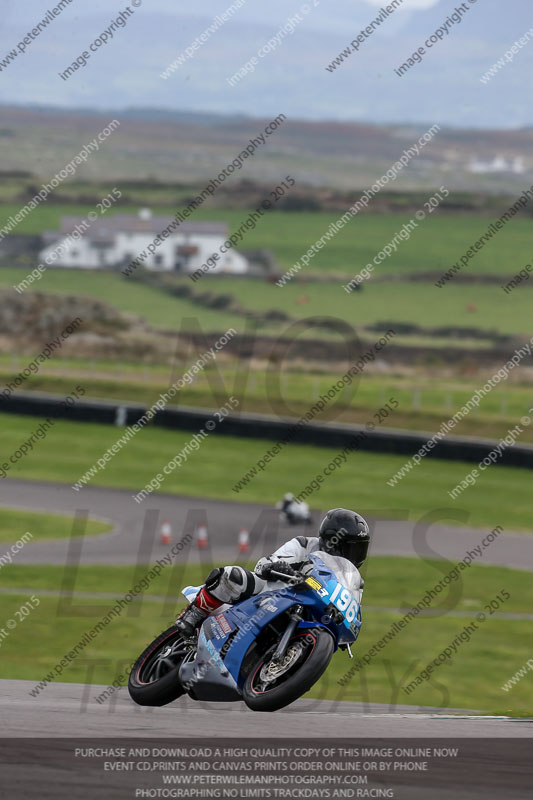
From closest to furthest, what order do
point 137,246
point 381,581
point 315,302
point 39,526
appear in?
1. point 381,581
2. point 39,526
3. point 315,302
4. point 137,246

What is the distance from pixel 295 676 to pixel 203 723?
710 millimetres

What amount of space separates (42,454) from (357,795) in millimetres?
23492

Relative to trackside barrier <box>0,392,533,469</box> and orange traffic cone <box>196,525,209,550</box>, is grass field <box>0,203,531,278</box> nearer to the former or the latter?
trackside barrier <box>0,392,533,469</box>

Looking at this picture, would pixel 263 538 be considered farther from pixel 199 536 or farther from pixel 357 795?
pixel 357 795

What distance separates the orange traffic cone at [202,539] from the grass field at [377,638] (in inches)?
54.0

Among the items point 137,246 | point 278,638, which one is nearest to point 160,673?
point 278,638

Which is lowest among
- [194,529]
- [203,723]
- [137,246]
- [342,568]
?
[137,246]

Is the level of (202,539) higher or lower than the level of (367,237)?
higher

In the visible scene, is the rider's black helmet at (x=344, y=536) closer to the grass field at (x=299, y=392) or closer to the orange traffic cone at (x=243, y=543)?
the orange traffic cone at (x=243, y=543)

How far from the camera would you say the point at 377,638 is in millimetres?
14758

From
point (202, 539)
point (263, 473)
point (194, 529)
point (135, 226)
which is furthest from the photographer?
point (135, 226)

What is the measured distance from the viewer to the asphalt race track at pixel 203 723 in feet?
20.1

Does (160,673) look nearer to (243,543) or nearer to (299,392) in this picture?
(243,543)

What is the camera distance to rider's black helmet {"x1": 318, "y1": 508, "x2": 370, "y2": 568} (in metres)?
6.82
